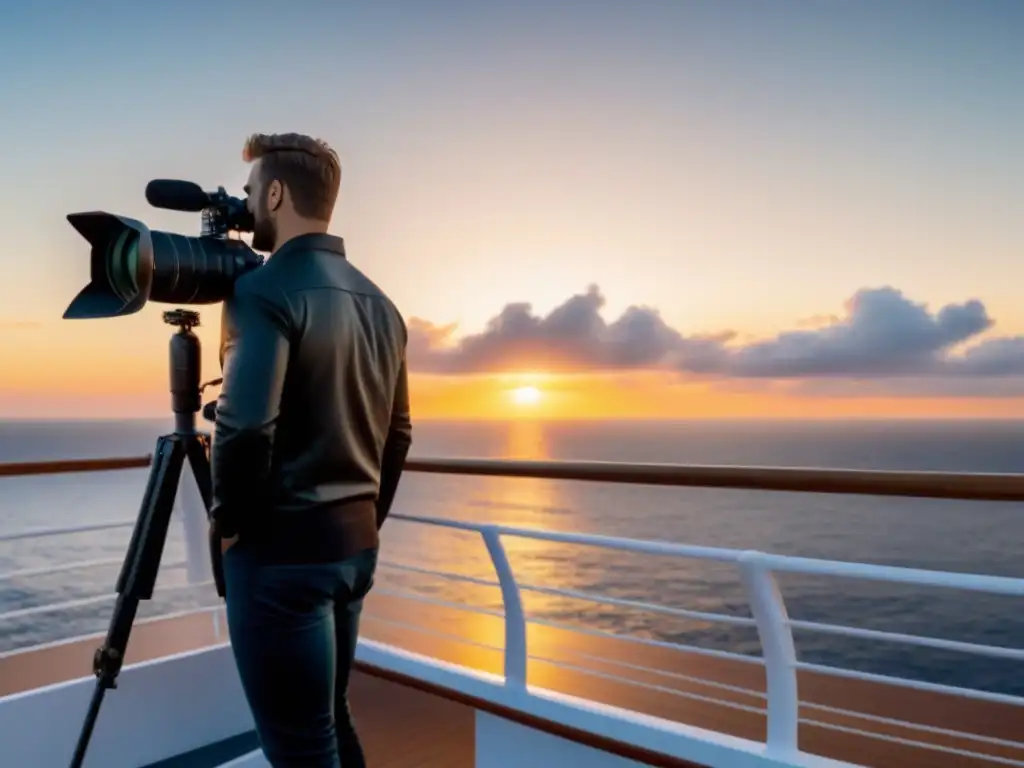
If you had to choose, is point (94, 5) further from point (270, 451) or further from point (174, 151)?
point (270, 451)

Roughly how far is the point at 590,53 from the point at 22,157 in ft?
14.8

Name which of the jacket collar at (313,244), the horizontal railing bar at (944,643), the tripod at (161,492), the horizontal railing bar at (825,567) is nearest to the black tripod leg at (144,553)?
the tripod at (161,492)

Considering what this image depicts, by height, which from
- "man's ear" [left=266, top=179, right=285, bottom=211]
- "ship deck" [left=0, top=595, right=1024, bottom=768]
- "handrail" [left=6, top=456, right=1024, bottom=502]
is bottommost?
"ship deck" [left=0, top=595, right=1024, bottom=768]

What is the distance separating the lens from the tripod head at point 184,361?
4.68 feet

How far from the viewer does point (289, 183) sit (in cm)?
121

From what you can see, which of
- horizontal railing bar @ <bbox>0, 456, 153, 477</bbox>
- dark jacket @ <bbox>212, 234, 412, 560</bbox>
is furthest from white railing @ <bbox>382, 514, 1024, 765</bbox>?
horizontal railing bar @ <bbox>0, 456, 153, 477</bbox>

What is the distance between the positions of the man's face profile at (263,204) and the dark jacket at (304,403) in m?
0.09

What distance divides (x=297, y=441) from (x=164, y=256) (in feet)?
1.11

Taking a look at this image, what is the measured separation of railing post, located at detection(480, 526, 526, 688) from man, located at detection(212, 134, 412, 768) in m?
0.61

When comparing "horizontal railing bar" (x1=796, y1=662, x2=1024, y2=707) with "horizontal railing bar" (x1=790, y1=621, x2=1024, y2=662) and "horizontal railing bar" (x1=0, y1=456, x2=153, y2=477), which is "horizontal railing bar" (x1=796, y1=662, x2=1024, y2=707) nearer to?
"horizontal railing bar" (x1=790, y1=621, x2=1024, y2=662)

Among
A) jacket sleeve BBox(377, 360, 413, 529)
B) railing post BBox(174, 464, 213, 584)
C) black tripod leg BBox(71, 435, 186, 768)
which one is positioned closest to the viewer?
jacket sleeve BBox(377, 360, 413, 529)

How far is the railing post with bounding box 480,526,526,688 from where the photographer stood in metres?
1.85

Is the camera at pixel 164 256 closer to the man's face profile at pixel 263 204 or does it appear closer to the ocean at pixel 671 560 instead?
the man's face profile at pixel 263 204

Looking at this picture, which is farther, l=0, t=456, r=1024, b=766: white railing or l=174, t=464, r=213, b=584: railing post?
l=174, t=464, r=213, b=584: railing post
